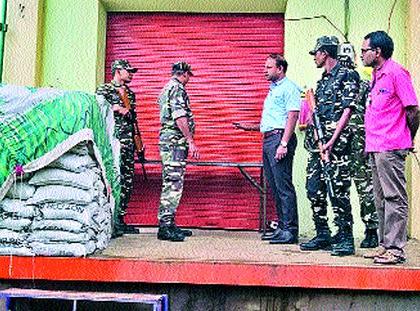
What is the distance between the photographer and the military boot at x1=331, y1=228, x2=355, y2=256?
497cm

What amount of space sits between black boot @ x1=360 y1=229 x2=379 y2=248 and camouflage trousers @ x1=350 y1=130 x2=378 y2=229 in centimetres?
5

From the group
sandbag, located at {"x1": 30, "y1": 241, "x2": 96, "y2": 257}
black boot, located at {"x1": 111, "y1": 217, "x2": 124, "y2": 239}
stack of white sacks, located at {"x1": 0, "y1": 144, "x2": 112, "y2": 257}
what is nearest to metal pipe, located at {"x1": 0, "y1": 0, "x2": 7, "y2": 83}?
black boot, located at {"x1": 111, "y1": 217, "x2": 124, "y2": 239}

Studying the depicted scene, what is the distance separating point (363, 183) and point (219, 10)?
11.1 feet

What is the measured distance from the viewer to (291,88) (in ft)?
19.7

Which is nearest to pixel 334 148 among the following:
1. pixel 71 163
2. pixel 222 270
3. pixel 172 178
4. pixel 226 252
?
pixel 226 252

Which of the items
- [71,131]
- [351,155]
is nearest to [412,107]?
[351,155]

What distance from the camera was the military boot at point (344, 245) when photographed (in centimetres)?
497

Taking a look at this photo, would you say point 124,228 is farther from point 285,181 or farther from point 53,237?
point 53,237

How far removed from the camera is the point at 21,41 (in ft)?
25.7

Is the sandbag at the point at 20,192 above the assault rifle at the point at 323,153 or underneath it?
underneath

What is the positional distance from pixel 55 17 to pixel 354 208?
453cm

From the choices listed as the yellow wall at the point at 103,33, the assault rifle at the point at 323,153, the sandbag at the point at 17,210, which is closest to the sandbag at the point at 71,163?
the sandbag at the point at 17,210

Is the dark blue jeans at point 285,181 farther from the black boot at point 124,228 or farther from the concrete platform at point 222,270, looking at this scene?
the black boot at point 124,228

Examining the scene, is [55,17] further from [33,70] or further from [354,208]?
[354,208]
